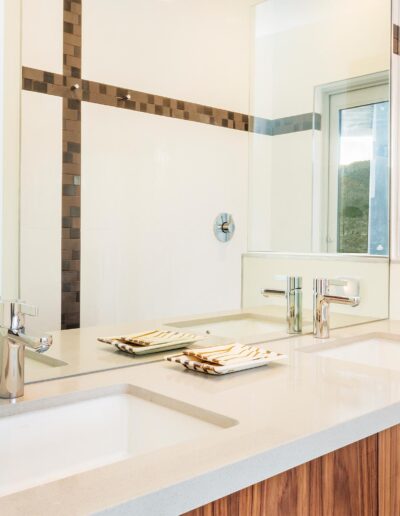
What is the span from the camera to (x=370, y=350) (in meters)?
1.82

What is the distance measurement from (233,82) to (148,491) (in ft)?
4.18

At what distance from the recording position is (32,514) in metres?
0.60

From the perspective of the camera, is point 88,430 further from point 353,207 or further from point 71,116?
point 353,207

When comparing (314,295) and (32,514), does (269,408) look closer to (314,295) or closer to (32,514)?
(32,514)

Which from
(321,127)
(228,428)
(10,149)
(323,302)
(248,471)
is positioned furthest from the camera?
(321,127)

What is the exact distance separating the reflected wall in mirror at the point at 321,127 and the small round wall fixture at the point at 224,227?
0.10 metres

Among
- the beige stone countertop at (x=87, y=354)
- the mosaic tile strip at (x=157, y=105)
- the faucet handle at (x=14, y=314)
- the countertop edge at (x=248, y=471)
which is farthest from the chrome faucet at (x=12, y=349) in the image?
the mosaic tile strip at (x=157, y=105)

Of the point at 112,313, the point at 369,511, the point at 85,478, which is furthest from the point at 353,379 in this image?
the point at 85,478

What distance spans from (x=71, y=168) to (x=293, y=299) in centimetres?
87

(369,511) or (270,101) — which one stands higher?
(270,101)

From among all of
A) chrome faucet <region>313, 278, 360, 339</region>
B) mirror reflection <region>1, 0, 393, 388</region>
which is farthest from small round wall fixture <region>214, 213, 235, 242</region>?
chrome faucet <region>313, 278, 360, 339</region>

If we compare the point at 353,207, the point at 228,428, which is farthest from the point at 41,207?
the point at 353,207

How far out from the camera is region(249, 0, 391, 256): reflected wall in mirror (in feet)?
5.84

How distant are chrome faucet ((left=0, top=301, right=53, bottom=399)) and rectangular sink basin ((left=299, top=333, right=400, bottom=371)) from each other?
966 mm
